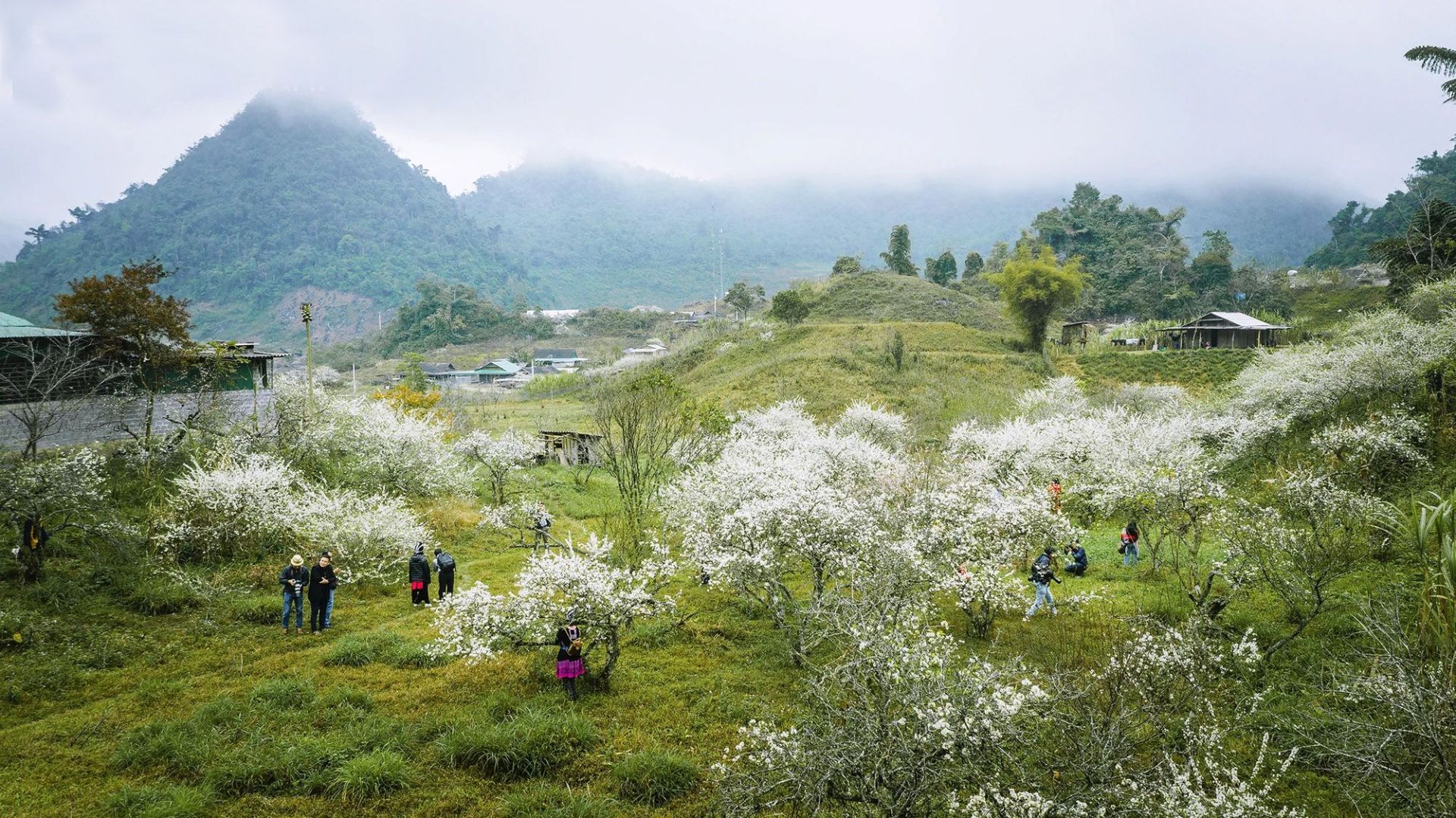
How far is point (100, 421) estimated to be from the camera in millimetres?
20359

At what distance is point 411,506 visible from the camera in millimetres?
21000

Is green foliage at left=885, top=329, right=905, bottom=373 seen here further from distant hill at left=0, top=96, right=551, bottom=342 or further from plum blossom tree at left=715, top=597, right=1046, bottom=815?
distant hill at left=0, top=96, right=551, bottom=342

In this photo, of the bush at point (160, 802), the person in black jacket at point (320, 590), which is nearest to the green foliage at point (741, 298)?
the person in black jacket at point (320, 590)

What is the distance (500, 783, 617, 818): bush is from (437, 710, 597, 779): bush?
1.76 ft

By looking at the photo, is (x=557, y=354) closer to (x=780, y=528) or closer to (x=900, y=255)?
(x=900, y=255)

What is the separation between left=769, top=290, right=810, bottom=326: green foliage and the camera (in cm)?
6931

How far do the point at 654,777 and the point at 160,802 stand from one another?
522cm

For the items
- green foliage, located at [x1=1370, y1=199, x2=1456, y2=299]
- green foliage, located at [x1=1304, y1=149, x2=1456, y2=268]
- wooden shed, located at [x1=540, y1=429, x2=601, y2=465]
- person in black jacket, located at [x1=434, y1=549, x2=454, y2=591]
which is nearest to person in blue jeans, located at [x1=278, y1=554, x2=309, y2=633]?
person in black jacket, located at [x1=434, y1=549, x2=454, y2=591]

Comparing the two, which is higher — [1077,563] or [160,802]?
[160,802]

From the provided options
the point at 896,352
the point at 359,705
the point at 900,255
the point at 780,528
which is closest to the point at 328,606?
the point at 359,705

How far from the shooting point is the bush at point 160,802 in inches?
260

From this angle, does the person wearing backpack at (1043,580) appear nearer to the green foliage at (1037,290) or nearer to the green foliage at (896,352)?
the green foliage at (896,352)

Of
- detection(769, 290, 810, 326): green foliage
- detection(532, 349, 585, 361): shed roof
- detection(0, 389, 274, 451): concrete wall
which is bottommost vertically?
detection(0, 389, 274, 451): concrete wall

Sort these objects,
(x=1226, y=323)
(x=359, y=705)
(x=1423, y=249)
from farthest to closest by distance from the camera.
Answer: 1. (x=1226, y=323)
2. (x=1423, y=249)
3. (x=359, y=705)
